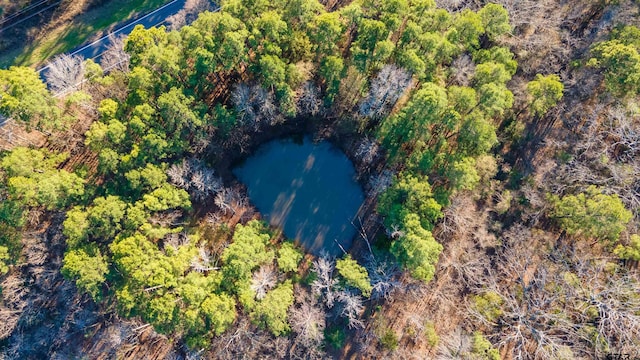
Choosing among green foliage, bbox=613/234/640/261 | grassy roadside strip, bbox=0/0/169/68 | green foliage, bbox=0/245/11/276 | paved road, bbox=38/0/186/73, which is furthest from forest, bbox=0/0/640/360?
grassy roadside strip, bbox=0/0/169/68

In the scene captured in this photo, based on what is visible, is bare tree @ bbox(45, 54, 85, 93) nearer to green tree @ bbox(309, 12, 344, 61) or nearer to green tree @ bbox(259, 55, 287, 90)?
green tree @ bbox(259, 55, 287, 90)

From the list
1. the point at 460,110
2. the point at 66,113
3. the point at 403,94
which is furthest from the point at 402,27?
the point at 66,113

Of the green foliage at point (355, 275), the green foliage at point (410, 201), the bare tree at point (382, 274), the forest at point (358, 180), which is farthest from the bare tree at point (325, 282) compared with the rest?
the green foliage at point (410, 201)

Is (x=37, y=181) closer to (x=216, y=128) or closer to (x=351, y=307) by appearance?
(x=216, y=128)

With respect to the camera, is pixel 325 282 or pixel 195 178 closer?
pixel 195 178

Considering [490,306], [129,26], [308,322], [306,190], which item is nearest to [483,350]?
[490,306]
